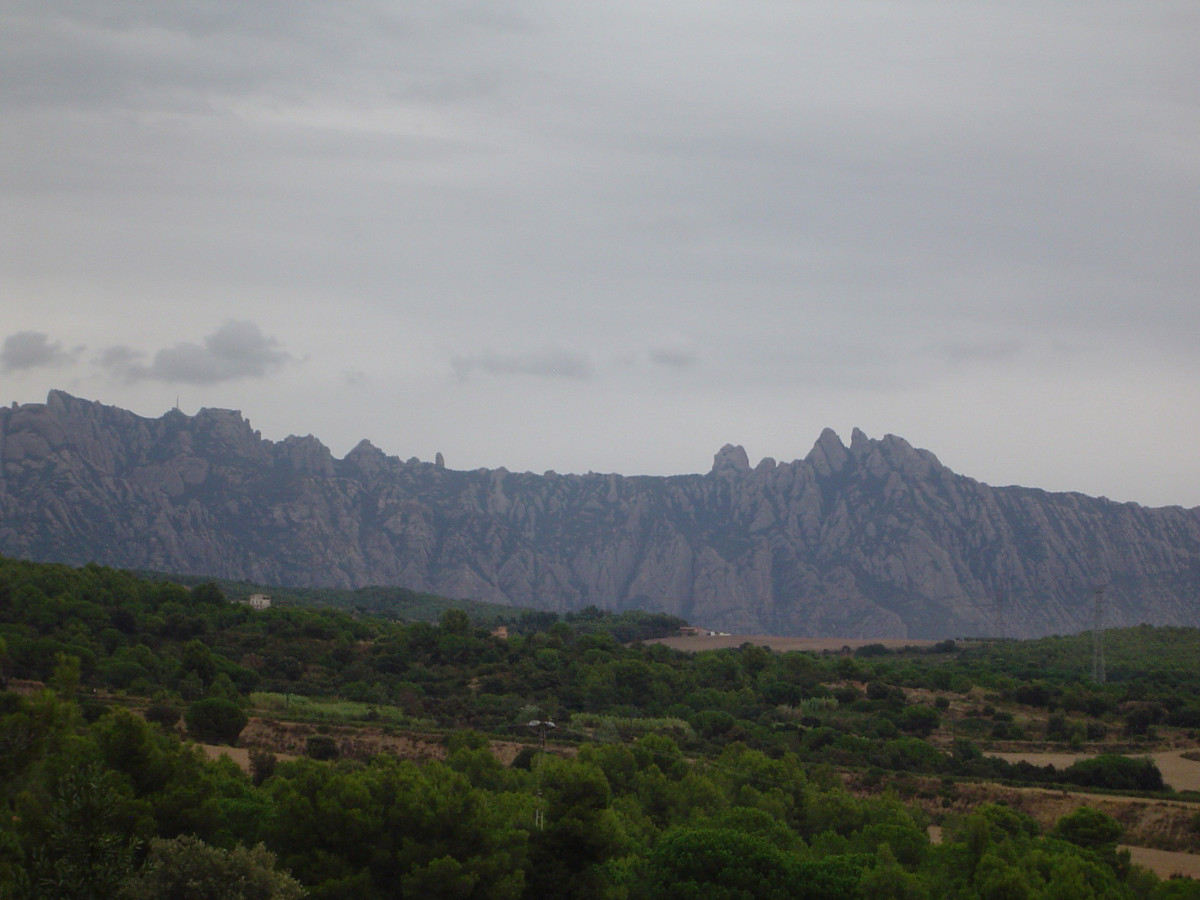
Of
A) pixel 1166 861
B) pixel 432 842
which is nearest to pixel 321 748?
pixel 432 842

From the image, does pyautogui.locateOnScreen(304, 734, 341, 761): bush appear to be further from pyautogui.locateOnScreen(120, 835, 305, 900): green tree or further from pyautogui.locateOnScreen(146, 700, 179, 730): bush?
pyautogui.locateOnScreen(120, 835, 305, 900): green tree

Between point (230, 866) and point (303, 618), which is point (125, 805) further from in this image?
point (303, 618)

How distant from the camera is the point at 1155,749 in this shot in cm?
6359

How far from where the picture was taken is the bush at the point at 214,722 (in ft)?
167

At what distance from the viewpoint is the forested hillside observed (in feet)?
89.1

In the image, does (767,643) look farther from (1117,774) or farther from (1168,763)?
(1117,774)

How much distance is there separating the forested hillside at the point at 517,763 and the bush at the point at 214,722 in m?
0.10

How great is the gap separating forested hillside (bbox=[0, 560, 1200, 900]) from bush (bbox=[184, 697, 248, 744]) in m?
0.10

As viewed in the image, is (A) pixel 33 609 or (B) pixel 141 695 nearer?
(B) pixel 141 695

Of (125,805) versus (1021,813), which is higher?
(125,805)

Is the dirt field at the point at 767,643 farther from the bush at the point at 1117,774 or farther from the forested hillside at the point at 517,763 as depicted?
the bush at the point at 1117,774

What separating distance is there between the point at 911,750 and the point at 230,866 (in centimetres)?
4415

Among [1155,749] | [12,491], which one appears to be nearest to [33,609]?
[1155,749]

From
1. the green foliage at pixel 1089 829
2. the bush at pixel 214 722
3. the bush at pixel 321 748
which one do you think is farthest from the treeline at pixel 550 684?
the green foliage at pixel 1089 829
